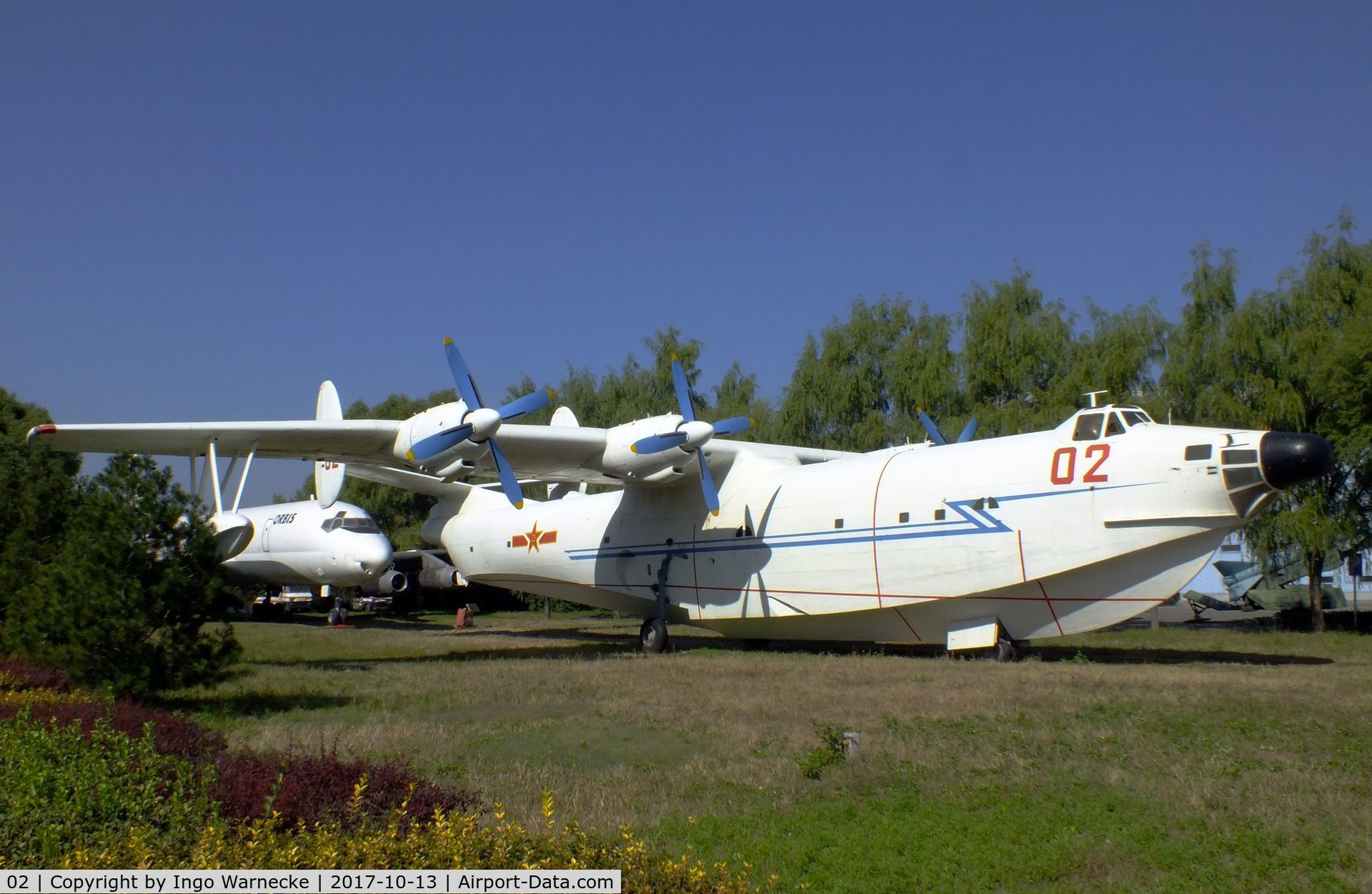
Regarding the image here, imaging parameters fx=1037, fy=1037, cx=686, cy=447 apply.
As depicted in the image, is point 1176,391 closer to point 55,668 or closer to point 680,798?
point 680,798

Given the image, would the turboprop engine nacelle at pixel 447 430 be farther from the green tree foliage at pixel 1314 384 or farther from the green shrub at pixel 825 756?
the green tree foliage at pixel 1314 384

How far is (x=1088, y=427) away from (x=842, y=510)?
416 cm

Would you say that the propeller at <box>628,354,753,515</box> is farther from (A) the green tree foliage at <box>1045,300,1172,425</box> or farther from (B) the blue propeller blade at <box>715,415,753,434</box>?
(A) the green tree foliage at <box>1045,300,1172,425</box>

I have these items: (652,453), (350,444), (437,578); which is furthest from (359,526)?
(652,453)

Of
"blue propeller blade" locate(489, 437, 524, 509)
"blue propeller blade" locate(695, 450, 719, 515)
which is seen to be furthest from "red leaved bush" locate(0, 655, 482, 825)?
"blue propeller blade" locate(695, 450, 719, 515)

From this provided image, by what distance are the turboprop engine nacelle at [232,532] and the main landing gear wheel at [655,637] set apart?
751 cm

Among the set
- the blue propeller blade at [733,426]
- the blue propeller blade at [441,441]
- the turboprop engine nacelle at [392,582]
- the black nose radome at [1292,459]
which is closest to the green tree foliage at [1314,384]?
the black nose radome at [1292,459]

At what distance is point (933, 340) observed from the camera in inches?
1200

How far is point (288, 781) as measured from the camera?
19.1 feet

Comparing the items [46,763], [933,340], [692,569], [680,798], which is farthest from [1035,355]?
[46,763]

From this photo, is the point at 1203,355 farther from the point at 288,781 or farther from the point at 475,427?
the point at 288,781

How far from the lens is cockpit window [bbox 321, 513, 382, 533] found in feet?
95.0

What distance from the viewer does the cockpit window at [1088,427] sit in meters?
14.9

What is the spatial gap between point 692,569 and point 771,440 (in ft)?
47.1
